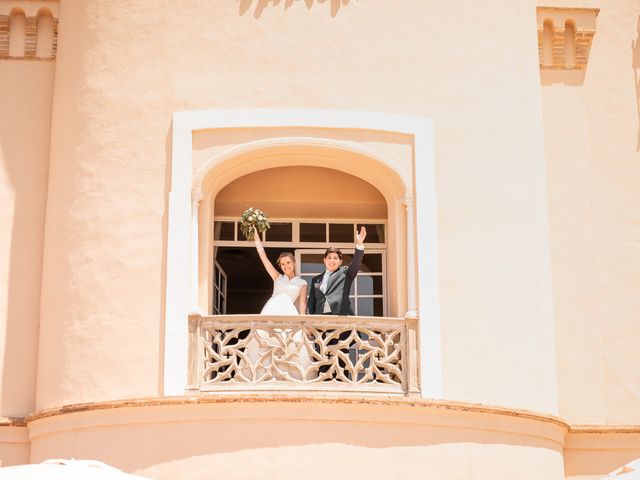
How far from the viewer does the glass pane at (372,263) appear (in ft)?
59.6

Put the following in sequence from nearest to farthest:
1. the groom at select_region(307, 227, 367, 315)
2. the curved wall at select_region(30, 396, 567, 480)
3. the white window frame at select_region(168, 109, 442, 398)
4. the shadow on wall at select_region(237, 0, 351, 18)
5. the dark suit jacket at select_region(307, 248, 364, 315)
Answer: the curved wall at select_region(30, 396, 567, 480) < the white window frame at select_region(168, 109, 442, 398) < the groom at select_region(307, 227, 367, 315) < the dark suit jacket at select_region(307, 248, 364, 315) < the shadow on wall at select_region(237, 0, 351, 18)

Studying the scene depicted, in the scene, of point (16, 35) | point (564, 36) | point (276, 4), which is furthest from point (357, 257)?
point (16, 35)

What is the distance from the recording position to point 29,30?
18.0 meters

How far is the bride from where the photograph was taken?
1669 cm

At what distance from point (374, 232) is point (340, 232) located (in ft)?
1.31

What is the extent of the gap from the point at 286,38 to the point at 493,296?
11.5 feet

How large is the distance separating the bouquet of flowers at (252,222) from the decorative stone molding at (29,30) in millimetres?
3084

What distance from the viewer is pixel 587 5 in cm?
1869

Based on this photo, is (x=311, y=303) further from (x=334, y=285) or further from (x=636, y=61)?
(x=636, y=61)

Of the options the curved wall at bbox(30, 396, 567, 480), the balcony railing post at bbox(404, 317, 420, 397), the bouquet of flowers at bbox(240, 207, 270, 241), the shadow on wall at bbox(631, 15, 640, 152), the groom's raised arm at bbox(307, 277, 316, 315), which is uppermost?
the shadow on wall at bbox(631, 15, 640, 152)

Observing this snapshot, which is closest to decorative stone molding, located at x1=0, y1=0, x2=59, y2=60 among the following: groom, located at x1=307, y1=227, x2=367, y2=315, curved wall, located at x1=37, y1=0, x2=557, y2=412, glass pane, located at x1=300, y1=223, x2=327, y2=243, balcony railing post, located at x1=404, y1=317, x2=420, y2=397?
curved wall, located at x1=37, y1=0, x2=557, y2=412

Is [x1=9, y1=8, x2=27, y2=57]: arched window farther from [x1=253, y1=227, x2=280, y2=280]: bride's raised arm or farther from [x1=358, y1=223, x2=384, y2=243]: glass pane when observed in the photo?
[x1=358, y1=223, x2=384, y2=243]: glass pane

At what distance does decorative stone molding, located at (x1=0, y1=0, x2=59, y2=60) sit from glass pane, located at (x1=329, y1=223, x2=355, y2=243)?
3738 millimetres

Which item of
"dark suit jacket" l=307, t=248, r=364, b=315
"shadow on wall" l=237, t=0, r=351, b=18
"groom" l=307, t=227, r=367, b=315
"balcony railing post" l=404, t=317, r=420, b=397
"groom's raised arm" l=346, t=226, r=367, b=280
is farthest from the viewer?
"shadow on wall" l=237, t=0, r=351, b=18
